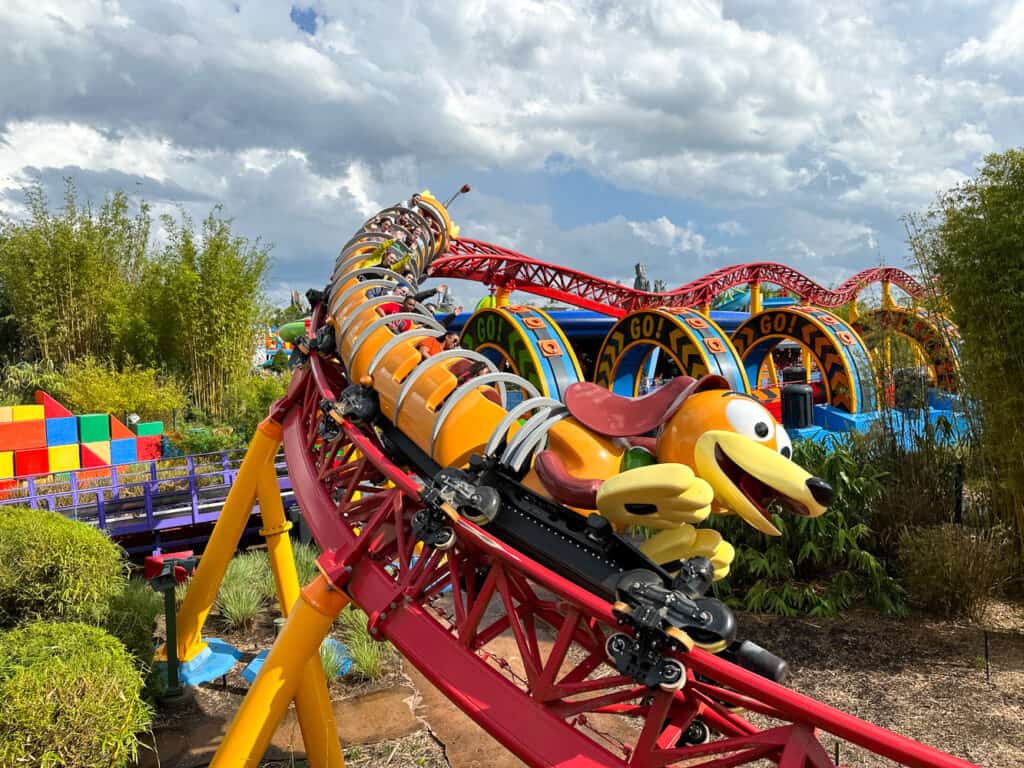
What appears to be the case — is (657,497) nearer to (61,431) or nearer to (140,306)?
(61,431)

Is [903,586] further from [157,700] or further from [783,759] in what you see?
[157,700]

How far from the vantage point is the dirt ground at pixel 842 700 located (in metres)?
4.57

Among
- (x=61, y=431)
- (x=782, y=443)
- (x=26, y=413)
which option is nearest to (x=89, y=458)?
(x=61, y=431)

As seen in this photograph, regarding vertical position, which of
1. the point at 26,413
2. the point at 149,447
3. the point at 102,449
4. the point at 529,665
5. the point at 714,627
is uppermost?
the point at 714,627

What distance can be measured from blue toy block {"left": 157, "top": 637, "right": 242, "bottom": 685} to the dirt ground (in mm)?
127

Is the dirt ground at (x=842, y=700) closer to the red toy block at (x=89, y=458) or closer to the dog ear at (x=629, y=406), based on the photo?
the dog ear at (x=629, y=406)

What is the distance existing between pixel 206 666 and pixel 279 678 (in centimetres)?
350

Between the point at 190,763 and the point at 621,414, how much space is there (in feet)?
13.9

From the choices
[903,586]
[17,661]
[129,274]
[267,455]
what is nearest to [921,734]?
[903,586]

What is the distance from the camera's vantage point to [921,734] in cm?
461

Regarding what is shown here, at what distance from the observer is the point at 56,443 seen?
1130 cm

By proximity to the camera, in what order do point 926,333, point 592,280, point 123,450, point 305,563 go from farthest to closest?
point 592,280 < point 926,333 < point 123,450 < point 305,563

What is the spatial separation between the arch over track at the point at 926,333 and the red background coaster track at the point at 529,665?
270 inches

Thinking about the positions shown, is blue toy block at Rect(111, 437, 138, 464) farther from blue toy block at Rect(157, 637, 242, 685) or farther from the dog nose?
the dog nose
